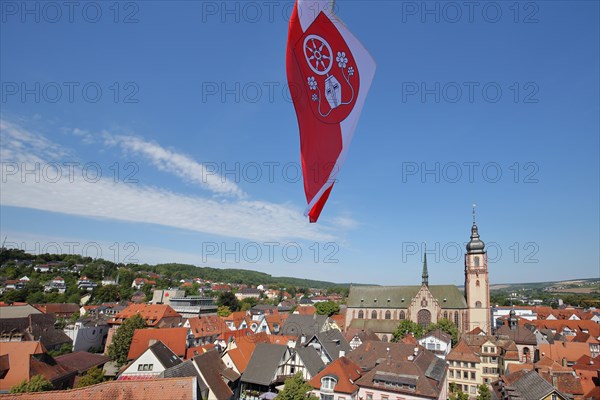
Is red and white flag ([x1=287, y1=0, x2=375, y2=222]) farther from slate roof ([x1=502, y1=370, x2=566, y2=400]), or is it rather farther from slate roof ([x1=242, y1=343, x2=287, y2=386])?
slate roof ([x1=242, y1=343, x2=287, y2=386])

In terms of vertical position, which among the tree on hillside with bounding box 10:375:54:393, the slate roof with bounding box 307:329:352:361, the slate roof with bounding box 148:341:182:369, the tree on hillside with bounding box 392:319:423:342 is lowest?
the tree on hillside with bounding box 392:319:423:342

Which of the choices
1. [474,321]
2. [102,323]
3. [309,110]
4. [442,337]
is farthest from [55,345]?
[474,321]

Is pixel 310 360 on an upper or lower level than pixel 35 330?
upper

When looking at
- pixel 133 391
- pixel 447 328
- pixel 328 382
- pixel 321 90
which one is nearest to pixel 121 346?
pixel 328 382

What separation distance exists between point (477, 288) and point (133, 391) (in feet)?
206

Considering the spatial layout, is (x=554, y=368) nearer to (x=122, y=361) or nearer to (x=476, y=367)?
(x=476, y=367)

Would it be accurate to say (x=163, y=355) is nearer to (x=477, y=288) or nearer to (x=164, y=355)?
(x=164, y=355)

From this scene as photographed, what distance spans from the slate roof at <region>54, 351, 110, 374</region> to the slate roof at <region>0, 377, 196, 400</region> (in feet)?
70.7

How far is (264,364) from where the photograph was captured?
32.4 metres

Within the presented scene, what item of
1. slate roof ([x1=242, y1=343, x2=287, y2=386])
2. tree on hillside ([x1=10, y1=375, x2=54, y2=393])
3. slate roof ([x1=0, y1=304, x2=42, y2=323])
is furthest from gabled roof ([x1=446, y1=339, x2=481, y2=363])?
slate roof ([x1=0, y1=304, x2=42, y2=323])

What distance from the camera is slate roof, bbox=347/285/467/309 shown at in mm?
68312

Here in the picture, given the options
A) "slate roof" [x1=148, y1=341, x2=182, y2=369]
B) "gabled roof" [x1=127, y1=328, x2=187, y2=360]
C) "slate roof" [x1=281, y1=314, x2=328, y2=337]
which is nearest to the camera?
"slate roof" [x1=148, y1=341, x2=182, y2=369]

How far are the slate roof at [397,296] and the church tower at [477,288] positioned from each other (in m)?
2.18

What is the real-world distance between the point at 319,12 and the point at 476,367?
41.1 m
